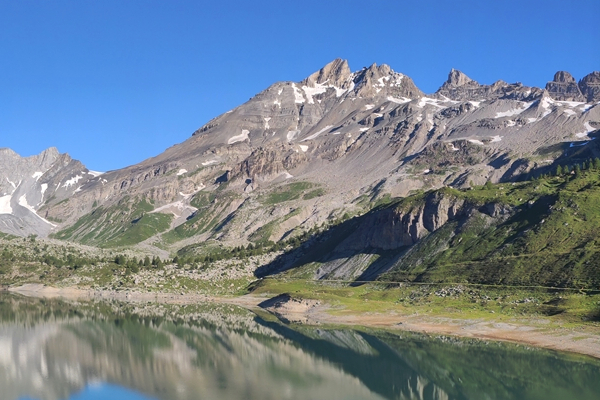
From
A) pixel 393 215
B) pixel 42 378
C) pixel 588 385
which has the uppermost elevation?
pixel 393 215

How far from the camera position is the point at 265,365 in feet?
285

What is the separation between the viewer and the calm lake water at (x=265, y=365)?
72188 millimetres

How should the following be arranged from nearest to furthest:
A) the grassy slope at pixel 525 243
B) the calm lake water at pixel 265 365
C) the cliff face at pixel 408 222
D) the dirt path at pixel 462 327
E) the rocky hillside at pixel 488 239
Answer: the calm lake water at pixel 265 365 → the dirt path at pixel 462 327 → the grassy slope at pixel 525 243 → the rocky hillside at pixel 488 239 → the cliff face at pixel 408 222

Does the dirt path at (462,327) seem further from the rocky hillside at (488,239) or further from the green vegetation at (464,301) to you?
the rocky hillside at (488,239)

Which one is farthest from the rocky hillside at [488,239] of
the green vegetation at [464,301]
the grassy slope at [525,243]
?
the green vegetation at [464,301]

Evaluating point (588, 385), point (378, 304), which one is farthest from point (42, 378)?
point (378, 304)

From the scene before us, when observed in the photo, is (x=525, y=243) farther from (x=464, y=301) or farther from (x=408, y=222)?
(x=408, y=222)

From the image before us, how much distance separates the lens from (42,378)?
3231 inches

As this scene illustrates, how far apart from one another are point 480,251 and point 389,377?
80219 mm

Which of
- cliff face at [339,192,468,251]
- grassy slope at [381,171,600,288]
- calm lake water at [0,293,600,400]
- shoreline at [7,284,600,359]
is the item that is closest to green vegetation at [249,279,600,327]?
shoreline at [7,284,600,359]

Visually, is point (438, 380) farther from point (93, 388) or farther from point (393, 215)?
point (393, 215)

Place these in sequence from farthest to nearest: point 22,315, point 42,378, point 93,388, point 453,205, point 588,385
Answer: point 453,205, point 22,315, point 42,378, point 93,388, point 588,385

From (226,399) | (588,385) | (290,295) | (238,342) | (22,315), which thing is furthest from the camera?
(290,295)

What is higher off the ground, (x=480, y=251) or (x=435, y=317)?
(x=480, y=251)
